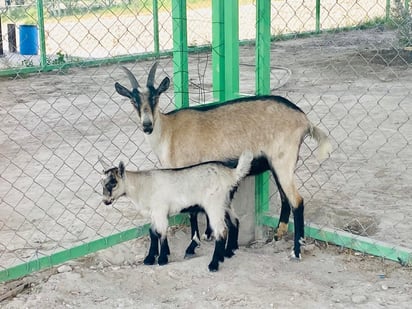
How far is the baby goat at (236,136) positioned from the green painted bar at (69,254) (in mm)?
506

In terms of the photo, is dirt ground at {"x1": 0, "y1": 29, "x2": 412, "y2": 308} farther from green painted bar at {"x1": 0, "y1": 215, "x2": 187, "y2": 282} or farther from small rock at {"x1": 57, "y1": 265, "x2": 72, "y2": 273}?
green painted bar at {"x1": 0, "y1": 215, "x2": 187, "y2": 282}

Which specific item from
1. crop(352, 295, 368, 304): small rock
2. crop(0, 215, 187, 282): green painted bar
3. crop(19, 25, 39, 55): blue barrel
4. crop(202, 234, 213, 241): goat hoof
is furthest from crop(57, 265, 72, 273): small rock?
crop(19, 25, 39, 55): blue barrel

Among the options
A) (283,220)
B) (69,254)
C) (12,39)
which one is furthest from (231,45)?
(12,39)

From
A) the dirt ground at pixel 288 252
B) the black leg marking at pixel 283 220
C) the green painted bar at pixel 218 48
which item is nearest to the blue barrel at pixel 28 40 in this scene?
the dirt ground at pixel 288 252

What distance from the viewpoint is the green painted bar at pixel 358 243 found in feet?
14.2

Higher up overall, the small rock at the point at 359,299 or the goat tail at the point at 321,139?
the goat tail at the point at 321,139

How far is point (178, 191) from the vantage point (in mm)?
4418

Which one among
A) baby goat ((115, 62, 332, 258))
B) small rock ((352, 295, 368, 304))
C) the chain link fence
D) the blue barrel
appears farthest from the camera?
the blue barrel

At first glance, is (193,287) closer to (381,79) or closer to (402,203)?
(402,203)

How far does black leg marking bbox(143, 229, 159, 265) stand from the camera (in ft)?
14.7

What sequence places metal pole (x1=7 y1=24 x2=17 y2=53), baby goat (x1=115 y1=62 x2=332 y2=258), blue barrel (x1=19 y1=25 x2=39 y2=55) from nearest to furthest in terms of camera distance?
baby goat (x1=115 y1=62 x2=332 y2=258) → blue barrel (x1=19 y1=25 x2=39 y2=55) → metal pole (x1=7 y1=24 x2=17 y2=53)

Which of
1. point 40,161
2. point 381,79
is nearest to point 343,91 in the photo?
point 381,79

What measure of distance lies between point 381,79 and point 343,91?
1.20 m

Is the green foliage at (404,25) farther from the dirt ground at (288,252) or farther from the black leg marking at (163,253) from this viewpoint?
the black leg marking at (163,253)
